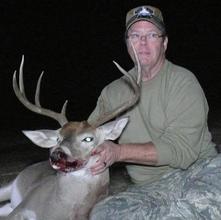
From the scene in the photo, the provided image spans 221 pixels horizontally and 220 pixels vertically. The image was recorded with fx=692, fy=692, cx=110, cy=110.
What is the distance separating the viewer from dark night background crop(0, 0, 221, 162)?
12367 millimetres

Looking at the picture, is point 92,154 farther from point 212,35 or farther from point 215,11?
point 215,11

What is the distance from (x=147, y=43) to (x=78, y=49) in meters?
16.2

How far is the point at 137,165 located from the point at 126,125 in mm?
299

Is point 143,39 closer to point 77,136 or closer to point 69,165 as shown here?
point 77,136

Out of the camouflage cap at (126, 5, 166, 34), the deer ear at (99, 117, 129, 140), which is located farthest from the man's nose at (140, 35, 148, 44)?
the deer ear at (99, 117, 129, 140)

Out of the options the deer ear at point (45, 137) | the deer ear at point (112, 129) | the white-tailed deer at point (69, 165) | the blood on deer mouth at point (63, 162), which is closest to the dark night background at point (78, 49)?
the white-tailed deer at point (69, 165)

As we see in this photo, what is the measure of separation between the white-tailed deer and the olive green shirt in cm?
23

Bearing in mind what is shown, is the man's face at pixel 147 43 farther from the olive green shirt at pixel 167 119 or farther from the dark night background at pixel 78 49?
the dark night background at pixel 78 49

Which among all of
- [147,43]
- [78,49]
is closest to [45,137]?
[147,43]

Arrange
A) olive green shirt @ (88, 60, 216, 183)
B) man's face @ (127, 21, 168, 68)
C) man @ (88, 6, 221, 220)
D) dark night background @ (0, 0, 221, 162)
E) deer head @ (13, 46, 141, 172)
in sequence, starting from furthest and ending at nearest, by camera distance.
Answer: dark night background @ (0, 0, 221, 162) → man's face @ (127, 21, 168, 68) → olive green shirt @ (88, 60, 216, 183) → deer head @ (13, 46, 141, 172) → man @ (88, 6, 221, 220)

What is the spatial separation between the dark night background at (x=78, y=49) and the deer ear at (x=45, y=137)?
3668mm

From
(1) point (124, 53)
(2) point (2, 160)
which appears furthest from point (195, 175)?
(1) point (124, 53)

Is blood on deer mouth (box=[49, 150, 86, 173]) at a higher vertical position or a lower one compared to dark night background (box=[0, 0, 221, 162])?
higher

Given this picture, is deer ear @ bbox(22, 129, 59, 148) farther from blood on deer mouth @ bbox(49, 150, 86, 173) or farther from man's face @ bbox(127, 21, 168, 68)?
man's face @ bbox(127, 21, 168, 68)
